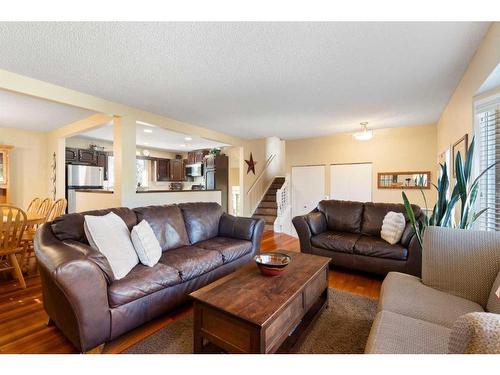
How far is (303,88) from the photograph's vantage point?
288 centimetres

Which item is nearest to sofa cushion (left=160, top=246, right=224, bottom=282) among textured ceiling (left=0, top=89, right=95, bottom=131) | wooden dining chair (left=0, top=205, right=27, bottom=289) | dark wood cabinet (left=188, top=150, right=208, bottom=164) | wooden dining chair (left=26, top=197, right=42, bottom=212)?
wooden dining chair (left=0, top=205, right=27, bottom=289)

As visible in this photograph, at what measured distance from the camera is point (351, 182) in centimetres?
552

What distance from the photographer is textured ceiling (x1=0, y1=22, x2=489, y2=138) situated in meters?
1.78

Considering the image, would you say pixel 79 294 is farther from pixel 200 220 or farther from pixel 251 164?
pixel 251 164

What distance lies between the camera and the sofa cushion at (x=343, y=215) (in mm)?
3551

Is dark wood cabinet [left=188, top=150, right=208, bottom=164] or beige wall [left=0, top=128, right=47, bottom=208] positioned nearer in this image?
beige wall [left=0, top=128, right=47, bottom=208]

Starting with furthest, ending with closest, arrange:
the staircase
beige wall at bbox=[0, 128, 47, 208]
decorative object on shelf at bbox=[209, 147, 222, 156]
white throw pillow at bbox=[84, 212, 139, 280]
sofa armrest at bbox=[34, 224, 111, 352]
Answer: decorative object on shelf at bbox=[209, 147, 222, 156]
the staircase
beige wall at bbox=[0, 128, 47, 208]
white throw pillow at bbox=[84, 212, 139, 280]
sofa armrest at bbox=[34, 224, 111, 352]

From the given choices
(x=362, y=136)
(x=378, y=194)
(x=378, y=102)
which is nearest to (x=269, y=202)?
(x=378, y=194)

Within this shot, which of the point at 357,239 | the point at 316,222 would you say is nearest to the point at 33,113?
the point at 316,222

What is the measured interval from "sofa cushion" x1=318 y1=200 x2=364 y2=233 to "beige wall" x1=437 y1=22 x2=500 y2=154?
60.2 inches

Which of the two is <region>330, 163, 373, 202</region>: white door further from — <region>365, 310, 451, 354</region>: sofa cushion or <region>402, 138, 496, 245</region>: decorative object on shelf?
<region>365, 310, 451, 354</region>: sofa cushion

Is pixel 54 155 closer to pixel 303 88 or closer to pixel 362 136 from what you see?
pixel 303 88
